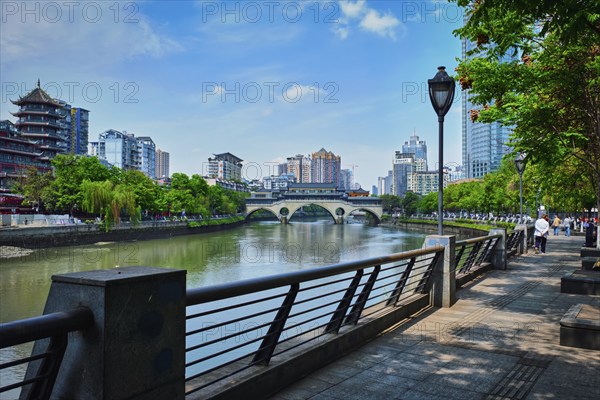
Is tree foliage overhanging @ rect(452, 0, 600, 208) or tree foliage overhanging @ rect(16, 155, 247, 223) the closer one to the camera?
tree foliage overhanging @ rect(452, 0, 600, 208)

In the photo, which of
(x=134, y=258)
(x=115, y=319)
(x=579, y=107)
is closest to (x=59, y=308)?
(x=115, y=319)

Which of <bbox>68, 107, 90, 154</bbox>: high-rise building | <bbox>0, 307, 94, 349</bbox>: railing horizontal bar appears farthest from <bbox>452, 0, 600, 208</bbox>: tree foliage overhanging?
<bbox>68, 107, 90, 154</bbox>: high-rise building

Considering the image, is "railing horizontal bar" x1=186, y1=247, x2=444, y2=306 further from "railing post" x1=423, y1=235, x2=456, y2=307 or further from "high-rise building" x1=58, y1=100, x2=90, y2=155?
"high-rise building" x1=58, y1=100, x2=90, y2=155

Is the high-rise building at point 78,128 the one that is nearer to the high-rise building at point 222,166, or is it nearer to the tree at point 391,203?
the high-rise building at point 222,166

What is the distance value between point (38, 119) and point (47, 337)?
72440 mm

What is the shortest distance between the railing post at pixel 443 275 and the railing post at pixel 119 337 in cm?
593

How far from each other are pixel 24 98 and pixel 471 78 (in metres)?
68.0

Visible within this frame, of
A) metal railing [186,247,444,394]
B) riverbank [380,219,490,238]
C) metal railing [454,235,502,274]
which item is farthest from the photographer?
riverbank [380,219,490,238]

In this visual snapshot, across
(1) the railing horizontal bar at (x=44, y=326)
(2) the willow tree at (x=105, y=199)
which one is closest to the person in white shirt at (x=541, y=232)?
(1) the railing horizontal bar at (x=44, y=326)

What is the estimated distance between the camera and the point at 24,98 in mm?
64688

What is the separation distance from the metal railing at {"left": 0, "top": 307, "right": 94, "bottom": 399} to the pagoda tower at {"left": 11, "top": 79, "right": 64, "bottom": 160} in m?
69.6

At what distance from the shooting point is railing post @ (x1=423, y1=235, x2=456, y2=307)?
7938 millimetres

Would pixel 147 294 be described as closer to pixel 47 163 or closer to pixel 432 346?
pixel 432 346

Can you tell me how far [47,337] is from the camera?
2297mm
